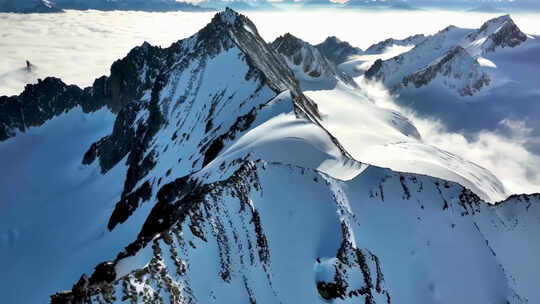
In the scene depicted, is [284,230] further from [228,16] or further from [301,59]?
[301,59]

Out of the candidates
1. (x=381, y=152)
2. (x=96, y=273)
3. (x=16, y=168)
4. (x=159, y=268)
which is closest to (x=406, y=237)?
(x=159, y=268)

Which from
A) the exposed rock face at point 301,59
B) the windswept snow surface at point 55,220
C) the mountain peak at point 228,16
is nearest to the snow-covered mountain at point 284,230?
the windswept snow surface at point 55,220

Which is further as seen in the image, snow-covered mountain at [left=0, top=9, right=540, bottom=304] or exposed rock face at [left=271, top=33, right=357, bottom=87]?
exposed rock face at [left=271, top=33, right=357, bottom=87]

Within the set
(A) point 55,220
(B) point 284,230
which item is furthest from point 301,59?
(B) point 284,230

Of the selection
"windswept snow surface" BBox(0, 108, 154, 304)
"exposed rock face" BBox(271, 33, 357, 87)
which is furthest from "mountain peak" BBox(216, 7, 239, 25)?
"exposed rock face" BBox(271, 33, 357, 87)

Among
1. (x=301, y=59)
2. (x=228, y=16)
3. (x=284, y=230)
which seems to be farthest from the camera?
(x=301, y=59)

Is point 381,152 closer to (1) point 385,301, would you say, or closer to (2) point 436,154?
(2) point 436,154

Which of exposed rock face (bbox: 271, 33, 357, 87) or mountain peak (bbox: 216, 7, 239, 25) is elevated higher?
exposed rock face (bbox: 271, 33, 357, 87)

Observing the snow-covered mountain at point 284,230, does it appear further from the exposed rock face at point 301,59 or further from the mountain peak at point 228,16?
the exposed rock face at point 301,59

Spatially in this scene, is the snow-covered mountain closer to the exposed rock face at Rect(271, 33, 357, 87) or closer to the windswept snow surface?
the windswept snow surface

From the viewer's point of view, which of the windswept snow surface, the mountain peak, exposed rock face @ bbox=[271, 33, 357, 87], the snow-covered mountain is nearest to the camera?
the snow-covered mountain

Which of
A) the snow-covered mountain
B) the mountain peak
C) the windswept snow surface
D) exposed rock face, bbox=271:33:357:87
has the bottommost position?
the snow-covered mountain
